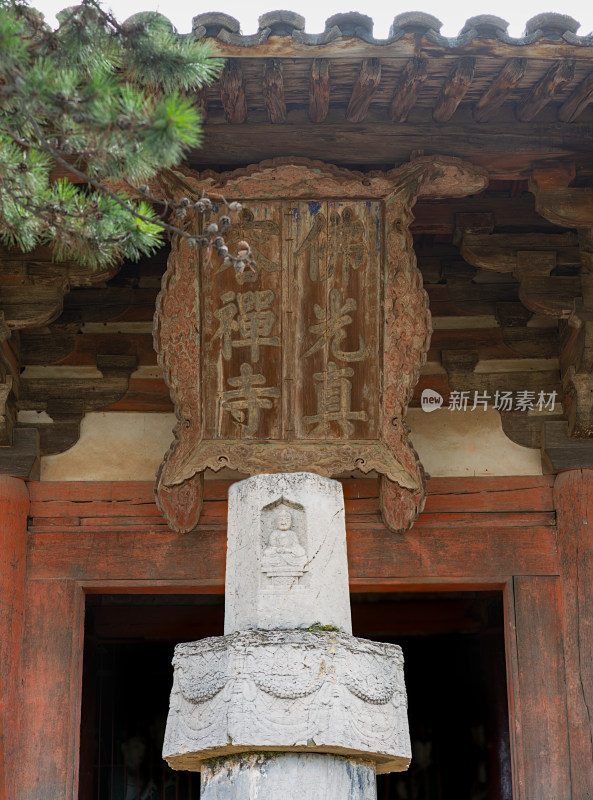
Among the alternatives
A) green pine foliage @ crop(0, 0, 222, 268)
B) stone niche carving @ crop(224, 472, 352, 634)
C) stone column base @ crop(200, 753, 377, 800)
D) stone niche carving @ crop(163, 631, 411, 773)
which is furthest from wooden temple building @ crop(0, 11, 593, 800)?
stone column base @ crop(200, 753, 377, 800)

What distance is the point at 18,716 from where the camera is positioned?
5.72 metres

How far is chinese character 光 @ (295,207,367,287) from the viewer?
18.5 ft

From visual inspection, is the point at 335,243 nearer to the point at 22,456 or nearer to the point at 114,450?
the point at 114,450

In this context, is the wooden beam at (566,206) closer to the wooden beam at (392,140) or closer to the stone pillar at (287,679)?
the wooden beam at (392,140)

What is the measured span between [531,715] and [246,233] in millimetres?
2829

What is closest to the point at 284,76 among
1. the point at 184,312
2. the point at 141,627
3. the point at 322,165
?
the point at 322,165

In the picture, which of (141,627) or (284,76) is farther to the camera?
(141,627)

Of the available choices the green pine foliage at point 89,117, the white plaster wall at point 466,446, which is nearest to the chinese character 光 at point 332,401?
the white plaster wall at point 466,446

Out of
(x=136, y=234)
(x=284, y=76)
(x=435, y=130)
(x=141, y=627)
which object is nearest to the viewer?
(x=136, y=234)

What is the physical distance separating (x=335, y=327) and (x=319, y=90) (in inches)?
47.8

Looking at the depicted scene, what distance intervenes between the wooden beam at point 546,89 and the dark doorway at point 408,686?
141 inches

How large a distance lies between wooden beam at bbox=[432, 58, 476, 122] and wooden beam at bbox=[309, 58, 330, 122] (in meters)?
0.52

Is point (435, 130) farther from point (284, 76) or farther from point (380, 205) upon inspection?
point (284, 76)

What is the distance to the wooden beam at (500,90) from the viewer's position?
4.84m
